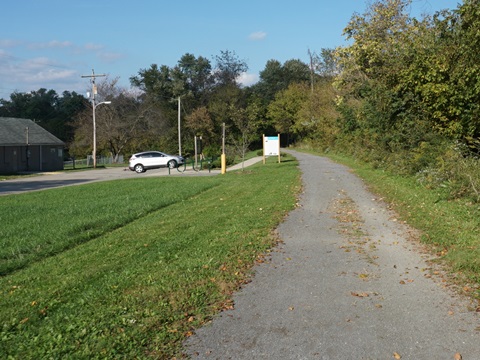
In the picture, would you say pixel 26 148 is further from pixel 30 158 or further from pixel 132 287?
pixel 132 287

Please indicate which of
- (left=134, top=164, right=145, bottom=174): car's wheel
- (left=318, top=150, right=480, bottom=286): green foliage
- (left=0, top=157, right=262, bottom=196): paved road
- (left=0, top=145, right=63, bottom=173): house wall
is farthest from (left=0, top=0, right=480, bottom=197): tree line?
(left=0, top=145, right=63, bottom=173): house wall

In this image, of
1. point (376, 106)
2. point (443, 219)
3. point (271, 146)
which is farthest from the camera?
point (271, 146)

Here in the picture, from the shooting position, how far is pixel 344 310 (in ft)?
17.6

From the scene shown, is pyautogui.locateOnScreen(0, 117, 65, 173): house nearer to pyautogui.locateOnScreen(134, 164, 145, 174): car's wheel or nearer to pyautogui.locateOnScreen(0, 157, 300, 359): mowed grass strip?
pyautogui.locateOnScreen(134, 164, 145, 174): car's wheel

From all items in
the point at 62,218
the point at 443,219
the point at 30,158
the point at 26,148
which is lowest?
the point at 62,218

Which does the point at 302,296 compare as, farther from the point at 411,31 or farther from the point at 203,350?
the point at 411,31

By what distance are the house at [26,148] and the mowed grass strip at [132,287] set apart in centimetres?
3744

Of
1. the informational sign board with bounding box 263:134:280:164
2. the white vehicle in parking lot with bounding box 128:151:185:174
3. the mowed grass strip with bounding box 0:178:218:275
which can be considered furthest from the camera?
the white vehicle in parking lot with bounding box 128:151:185:174

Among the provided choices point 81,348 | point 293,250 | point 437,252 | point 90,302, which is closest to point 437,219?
point 437,252

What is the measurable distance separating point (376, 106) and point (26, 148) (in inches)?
1423

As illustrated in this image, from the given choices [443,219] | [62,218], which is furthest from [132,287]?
[62,218]

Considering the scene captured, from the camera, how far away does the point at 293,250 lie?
27.3 ft

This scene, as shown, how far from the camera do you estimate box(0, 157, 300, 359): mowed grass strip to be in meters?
4.57

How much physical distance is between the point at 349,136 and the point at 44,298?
3386 cm
